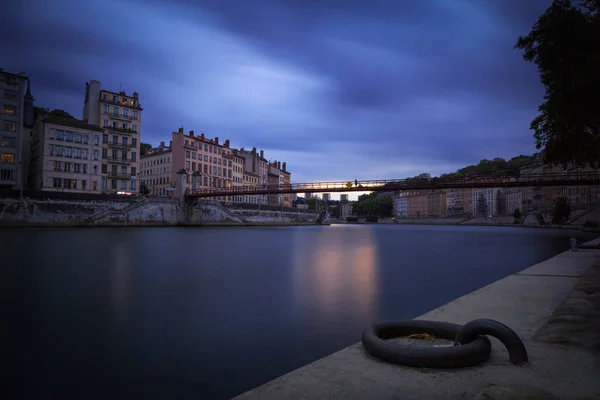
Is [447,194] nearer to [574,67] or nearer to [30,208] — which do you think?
[30,208]

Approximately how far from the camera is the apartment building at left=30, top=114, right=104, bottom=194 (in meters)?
53.8

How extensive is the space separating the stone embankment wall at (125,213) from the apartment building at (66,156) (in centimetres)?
914

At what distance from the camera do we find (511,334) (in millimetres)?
3844

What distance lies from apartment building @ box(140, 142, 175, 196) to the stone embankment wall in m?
18.1

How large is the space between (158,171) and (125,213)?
36399 mm

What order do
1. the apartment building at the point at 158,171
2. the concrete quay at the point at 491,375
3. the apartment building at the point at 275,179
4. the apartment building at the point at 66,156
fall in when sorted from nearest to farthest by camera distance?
1. the concrete quay at the point at 491,375
2. the apartment building at the point at 66,156
3. the apartment building at the point at 158,171
4. the apartment building at the point at 275,179

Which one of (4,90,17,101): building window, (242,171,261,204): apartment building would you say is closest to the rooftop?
(4,90,17,101): building window

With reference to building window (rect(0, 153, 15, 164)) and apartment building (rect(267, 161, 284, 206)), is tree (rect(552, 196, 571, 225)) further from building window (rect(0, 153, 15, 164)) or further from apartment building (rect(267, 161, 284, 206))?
building window (rect(0, 153, 15, 164))

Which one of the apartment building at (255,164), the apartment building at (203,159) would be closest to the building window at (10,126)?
the apartment building at (203,159)

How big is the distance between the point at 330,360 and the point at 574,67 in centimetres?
924

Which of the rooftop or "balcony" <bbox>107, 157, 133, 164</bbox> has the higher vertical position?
the rooftop

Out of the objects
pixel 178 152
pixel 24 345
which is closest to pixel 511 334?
pixel 24 345

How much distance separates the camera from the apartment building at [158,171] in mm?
83656

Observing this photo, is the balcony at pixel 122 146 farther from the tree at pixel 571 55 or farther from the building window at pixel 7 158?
the tree at pixel 571 55
